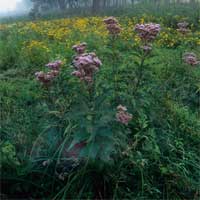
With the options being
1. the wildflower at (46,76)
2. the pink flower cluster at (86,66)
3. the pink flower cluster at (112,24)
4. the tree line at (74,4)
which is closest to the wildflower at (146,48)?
the pink flower cluster at (112,24)

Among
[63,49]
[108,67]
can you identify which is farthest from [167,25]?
[108,67]

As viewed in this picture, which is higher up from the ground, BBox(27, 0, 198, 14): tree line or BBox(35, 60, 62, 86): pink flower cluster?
BBox(35, 60, 62, 86): pink flower cluster

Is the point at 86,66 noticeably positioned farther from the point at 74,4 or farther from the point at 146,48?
the point at 74,4

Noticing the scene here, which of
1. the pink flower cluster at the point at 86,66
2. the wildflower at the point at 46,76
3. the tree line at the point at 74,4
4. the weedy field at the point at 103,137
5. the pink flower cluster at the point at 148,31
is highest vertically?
the pink flower cluster at the point at 148,31

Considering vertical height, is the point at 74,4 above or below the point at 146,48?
below

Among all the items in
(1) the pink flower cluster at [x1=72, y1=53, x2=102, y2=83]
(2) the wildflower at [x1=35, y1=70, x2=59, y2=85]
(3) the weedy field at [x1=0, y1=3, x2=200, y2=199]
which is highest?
(1) the pink flower cluster at [x1=72, y1=53, x2=102, y2=83]

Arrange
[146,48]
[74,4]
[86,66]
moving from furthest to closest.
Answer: [74,4]
[146,48]
[86,66]

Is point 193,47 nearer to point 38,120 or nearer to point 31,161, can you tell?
point 38,120

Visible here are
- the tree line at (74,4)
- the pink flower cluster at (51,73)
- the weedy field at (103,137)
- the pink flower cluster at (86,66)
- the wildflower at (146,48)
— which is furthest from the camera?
the tree line at (74,4)

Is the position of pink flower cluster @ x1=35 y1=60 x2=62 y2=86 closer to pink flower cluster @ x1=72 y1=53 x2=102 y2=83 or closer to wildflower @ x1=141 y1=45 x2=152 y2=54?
pink flower cluster @ x1=72 y1=53 x2=102 y2=83

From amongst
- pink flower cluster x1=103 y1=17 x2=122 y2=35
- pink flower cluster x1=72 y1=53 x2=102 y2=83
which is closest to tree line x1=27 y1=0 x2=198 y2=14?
pink flower cluster x1=103 y1=17 x2=122 y2=35

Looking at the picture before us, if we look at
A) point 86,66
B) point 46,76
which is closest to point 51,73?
point 46,76

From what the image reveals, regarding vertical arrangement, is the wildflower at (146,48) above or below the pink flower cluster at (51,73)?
above

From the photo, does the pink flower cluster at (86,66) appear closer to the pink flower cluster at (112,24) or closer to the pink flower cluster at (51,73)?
the pink flower cluster at (51,73)
